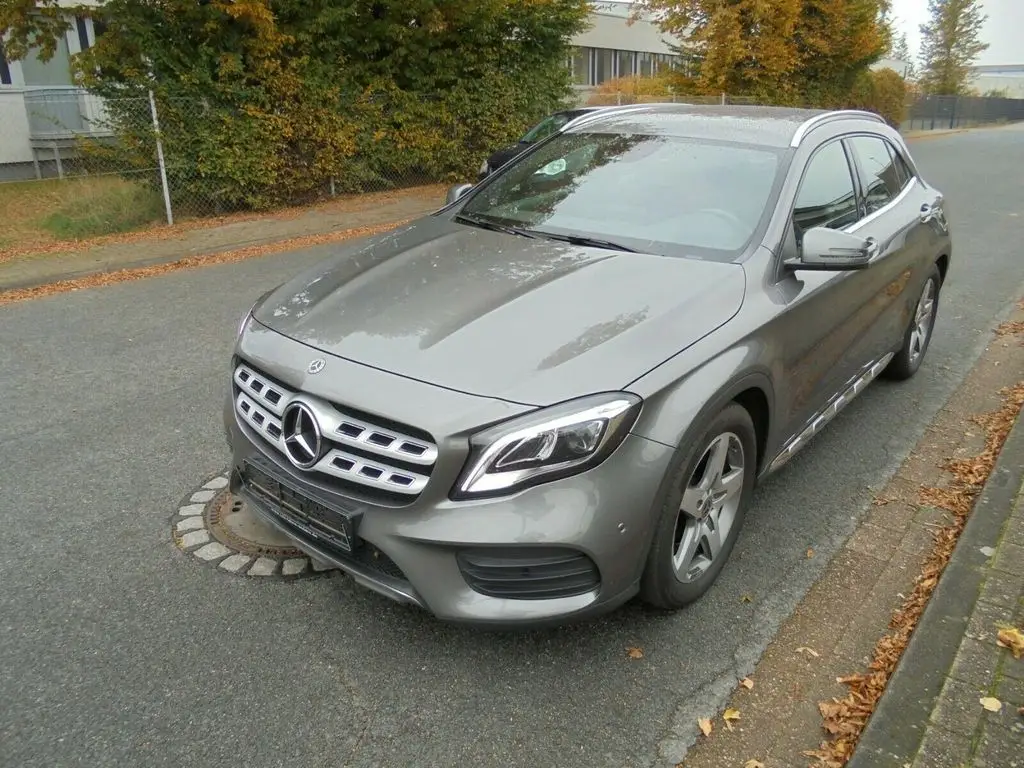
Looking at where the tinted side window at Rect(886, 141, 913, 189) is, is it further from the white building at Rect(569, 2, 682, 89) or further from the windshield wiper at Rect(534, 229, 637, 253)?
the white building at Rect(569, 2, 682, 89)

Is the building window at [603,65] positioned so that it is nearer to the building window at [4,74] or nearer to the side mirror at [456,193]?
the building window at [4,74]

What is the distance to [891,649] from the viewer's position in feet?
9.53

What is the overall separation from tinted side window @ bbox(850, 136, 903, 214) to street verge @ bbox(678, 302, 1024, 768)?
4.49ft

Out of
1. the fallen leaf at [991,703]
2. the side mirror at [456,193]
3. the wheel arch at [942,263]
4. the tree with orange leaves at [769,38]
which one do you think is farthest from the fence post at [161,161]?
the tree with orange leaves at [769,38]

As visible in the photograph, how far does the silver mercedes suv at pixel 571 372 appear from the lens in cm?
245

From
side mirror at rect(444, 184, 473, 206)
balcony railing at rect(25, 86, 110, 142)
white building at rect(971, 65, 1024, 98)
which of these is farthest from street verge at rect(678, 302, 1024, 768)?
white building at rect(971, 65, 1024, 98)

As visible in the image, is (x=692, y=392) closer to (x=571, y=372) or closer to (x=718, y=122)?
(x=571, y=372)

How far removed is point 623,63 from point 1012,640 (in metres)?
40.7

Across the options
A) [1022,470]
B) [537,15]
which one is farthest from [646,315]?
[537,15]

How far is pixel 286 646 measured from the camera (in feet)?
9.32

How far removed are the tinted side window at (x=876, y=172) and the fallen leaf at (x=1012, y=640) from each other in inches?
92.3

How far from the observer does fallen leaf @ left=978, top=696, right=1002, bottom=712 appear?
254cm

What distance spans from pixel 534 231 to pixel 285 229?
8435mm

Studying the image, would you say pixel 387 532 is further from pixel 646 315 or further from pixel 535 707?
pixel 646 315
